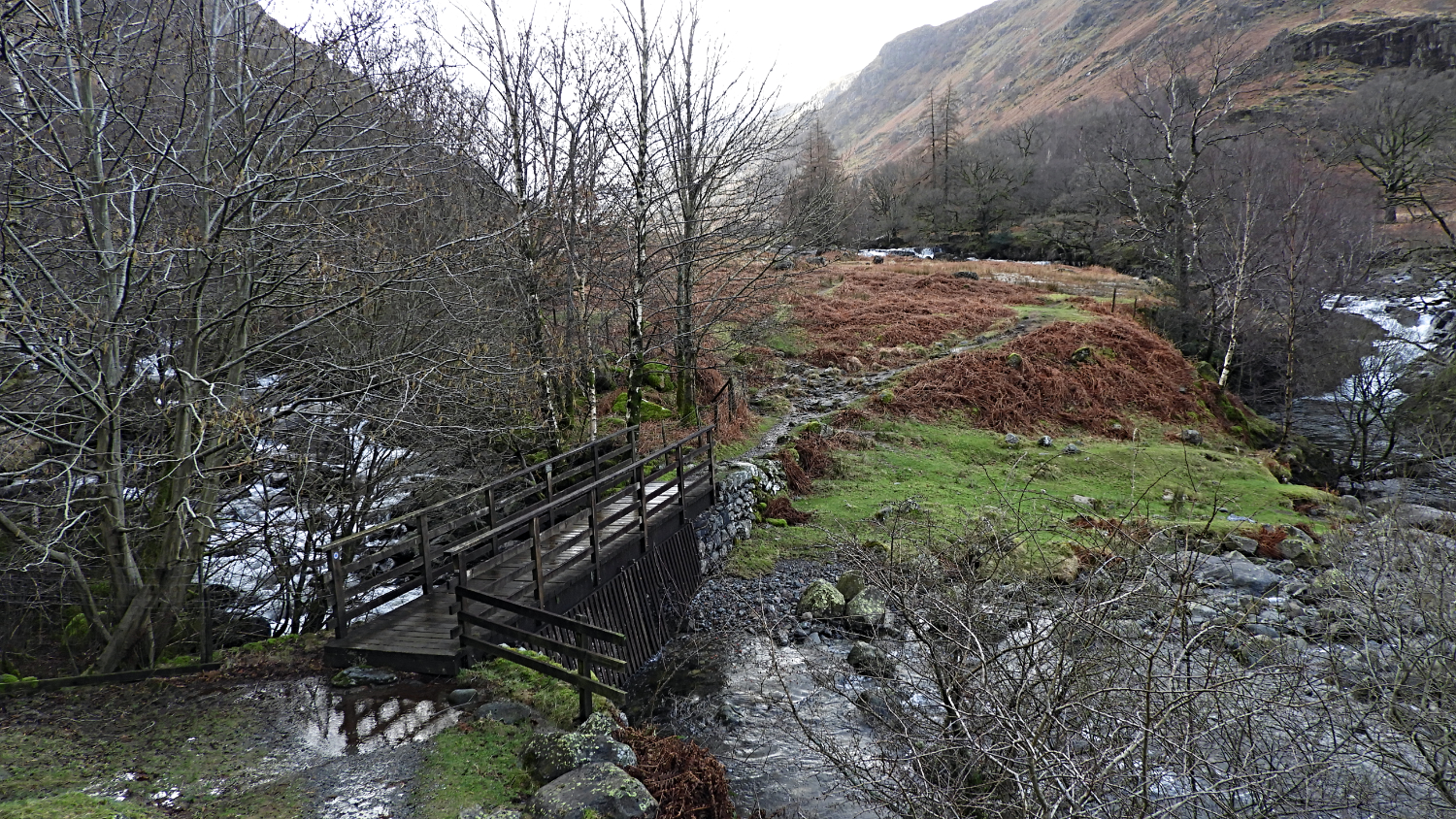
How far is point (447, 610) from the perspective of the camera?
26.3 feet

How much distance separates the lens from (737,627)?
10656 mm

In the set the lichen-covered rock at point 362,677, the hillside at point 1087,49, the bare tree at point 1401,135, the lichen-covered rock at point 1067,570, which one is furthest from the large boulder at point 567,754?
A: the bare tree at point 1401,135

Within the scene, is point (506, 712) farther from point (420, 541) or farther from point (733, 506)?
point (733, 506)

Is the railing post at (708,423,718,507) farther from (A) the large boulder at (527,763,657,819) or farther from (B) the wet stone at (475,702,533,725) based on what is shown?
(A) the large boulder at (527,763,657,819)

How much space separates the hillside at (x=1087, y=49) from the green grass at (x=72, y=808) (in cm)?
1690

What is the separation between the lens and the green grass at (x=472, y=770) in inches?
206

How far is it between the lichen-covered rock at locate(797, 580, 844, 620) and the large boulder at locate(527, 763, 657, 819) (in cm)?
588

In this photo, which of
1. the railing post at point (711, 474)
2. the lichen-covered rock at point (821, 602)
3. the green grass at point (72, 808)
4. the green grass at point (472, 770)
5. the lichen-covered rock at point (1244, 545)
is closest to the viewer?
the green grass at point (72, 808)

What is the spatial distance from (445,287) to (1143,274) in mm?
37149

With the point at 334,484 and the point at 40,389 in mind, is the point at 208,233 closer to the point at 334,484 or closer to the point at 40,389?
the point at 40,389

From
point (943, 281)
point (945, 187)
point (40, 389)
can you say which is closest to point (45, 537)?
point (40, 389)

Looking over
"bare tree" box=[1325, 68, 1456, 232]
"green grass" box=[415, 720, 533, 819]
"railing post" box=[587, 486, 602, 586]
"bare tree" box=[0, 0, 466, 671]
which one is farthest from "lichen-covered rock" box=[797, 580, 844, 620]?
"bare tree" box=[1325, 68, 1456, 232]

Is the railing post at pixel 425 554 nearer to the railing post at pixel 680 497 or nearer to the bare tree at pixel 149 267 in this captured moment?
the bare tree at pixel 149 267

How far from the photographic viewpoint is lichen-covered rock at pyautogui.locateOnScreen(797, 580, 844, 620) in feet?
35.8
